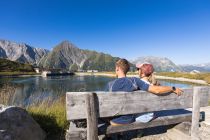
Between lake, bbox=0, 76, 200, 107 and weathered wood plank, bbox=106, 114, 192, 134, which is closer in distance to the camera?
weathered wood plank, bbox=106, 114, 192, 134

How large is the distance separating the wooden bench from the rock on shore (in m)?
1.20

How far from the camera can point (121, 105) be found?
313 cm

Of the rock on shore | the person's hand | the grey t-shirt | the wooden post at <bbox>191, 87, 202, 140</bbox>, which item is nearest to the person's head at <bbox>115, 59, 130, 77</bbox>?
the grey t-shirt

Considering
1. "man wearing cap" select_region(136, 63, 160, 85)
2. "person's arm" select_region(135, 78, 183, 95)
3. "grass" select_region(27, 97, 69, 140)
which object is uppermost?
"man wearing cap" select_region(136, 63, 160, 85)

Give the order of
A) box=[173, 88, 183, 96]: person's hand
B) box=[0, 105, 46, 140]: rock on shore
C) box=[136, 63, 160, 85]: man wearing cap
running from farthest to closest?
box=[136, 63, 160, 85]: man wearing cap, box=[173, 88, 183, 96]: person's hand, box=[0, 105, 46, 140]: rock on shore

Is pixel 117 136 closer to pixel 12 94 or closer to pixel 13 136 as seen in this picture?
pixel 13 136

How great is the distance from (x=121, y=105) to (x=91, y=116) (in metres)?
0.55

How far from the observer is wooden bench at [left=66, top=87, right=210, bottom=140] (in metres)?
2.83

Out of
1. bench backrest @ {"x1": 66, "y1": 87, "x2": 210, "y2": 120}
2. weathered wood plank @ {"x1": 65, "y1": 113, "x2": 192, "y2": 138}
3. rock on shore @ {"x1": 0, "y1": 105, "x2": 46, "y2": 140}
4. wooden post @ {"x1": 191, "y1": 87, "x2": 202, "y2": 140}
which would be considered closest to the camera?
bench backrest @ {"x1": 66, "y1": 87, "x2": 210, "y2": 120}

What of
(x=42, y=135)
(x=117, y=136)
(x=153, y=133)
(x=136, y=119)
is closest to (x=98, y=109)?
(x=136, y=119)

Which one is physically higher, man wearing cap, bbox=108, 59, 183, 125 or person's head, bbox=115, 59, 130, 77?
person's head, bbox=115, 59, 130, 77

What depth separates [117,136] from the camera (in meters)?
4.01

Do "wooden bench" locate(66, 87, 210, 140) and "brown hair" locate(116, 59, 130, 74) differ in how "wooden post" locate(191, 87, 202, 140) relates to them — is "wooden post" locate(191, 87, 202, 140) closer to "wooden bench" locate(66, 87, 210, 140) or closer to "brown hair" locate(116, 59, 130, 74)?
"wooden bench" locate(66, 87, 210, 140)

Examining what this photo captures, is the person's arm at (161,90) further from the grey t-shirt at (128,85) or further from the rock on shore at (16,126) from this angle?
the rock on shore at (16,126)
